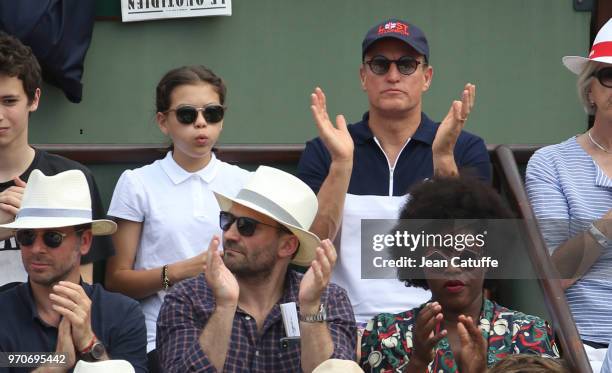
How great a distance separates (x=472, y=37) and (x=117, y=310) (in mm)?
3120

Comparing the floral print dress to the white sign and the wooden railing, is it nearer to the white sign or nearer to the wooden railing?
the wooden railing

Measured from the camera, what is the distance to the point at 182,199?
5.90m

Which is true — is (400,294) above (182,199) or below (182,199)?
below

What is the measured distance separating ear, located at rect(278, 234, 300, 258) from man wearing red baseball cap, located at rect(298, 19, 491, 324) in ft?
1.37

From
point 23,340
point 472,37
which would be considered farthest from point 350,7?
point 23,340

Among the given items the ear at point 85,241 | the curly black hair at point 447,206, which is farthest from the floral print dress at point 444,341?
the ear at point 85,241

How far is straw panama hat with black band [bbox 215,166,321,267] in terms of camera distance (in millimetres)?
5098

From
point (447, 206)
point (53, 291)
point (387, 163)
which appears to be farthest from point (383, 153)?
point (53, 291)

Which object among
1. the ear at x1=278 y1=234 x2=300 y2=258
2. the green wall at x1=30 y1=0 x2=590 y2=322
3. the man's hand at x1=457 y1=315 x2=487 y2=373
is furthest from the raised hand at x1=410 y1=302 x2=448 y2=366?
the green wall at x1=30 y1=0 x2=590 y2=322

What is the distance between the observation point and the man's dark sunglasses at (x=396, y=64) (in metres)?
6.03

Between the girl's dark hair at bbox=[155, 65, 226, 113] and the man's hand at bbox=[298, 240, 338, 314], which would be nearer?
the man's hand at bbox=[298, 240, 338, 314]

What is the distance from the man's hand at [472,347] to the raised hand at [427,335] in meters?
0.08

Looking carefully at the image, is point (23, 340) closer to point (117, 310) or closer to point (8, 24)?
point (117, 310)

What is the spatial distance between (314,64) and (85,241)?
253 centimetres
